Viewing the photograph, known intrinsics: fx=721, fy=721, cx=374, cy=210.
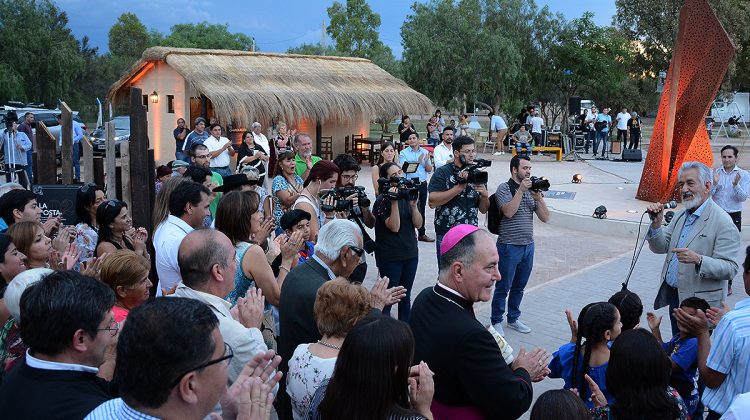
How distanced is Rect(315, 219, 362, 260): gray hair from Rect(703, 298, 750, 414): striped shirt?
7.03 ft

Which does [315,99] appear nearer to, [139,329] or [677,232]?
[677,232]

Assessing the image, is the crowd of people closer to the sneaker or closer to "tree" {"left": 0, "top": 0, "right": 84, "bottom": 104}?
the sneaker

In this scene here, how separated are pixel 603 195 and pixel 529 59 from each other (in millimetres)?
19605

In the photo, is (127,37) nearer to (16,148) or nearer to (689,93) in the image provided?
(16,148)

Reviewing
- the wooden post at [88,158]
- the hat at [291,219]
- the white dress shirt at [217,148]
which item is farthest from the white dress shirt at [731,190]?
the wooden post at [88,158]

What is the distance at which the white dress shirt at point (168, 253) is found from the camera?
16.9 ft

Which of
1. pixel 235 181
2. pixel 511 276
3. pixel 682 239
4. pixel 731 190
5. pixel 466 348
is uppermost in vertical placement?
pixel 235 181

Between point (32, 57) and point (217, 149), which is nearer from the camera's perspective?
point (217, 149)

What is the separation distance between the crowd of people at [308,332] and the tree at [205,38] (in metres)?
60.5

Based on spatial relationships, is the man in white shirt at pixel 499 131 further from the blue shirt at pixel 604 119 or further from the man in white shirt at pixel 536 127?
the blue shirt at pixel 604 119

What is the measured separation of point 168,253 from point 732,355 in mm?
3664

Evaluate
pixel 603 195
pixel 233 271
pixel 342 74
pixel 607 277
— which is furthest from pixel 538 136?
pixel 233 271

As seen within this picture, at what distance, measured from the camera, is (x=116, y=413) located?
2.39m

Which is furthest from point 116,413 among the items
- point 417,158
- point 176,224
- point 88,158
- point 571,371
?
point 417,158
